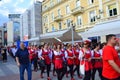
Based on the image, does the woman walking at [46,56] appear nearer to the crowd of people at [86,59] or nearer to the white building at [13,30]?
the crowd of people at [86,59]

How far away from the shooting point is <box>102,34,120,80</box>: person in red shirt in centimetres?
478

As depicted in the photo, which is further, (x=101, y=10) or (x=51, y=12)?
(x=51, y=12)

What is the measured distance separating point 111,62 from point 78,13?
3868 cm

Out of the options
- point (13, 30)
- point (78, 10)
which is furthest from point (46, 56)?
point (13, 30)

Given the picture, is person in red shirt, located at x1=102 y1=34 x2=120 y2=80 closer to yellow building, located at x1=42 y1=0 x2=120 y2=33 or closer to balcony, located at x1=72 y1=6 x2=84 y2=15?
yellow building, located at x1=42 y1=0 x2=120 y2=33

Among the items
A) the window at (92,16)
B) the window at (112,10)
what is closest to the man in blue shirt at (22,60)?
the window at (112,10)

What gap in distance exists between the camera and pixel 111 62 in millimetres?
4770

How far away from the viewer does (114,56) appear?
4.90 m

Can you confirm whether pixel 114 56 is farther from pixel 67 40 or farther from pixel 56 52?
pixel 67 40

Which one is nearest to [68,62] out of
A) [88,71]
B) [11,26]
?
[88,71]

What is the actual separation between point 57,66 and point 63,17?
4010cm

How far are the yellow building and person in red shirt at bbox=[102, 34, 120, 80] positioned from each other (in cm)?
2701

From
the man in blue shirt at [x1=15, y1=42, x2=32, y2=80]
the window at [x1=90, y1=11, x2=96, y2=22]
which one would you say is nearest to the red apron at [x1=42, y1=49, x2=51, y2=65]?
the man in blue shirt at [x1=15, y1=42, x2=32, y2=80]

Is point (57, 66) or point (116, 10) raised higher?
point (116, 10)
